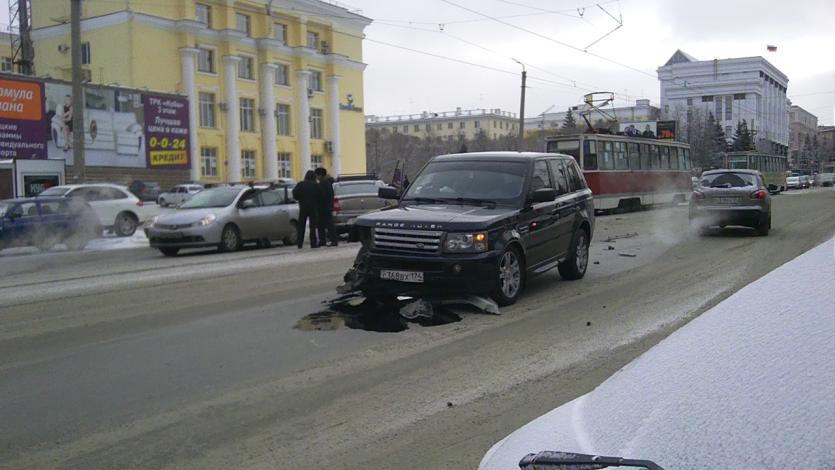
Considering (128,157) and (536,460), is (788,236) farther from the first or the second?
(128,157)

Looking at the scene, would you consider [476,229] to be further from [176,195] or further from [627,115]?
[627,115]

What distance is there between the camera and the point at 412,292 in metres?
8.37

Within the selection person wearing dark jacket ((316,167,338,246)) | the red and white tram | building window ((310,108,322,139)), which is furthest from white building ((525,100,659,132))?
person wearing dark jacket ((316,167,338,246))

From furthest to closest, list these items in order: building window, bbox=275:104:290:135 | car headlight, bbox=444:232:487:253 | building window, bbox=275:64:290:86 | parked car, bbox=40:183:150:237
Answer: building window, bbox=275:104:290:135, building window, bbox=275:64:290:86, parked car, bbox=40:183:150:237, car headlight, bbox=444:232:487:253

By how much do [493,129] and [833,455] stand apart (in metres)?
137

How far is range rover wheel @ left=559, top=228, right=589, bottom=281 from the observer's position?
10.9 metres

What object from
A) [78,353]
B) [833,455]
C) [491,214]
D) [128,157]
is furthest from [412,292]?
[128,157]

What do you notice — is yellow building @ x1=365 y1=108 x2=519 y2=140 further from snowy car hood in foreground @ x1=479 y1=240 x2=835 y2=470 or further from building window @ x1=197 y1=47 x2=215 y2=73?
snowy car hood in foreground @ x1=479 y1=240 x2=835 y2=470

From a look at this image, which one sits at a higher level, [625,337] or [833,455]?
[833,455]

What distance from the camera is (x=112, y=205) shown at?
75.4 feet

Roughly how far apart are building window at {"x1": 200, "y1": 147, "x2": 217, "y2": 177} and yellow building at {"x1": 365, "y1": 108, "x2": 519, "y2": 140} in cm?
7711

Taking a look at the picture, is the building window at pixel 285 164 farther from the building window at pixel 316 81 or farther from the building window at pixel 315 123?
the building window at pixel 316 81

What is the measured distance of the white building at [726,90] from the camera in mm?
83188

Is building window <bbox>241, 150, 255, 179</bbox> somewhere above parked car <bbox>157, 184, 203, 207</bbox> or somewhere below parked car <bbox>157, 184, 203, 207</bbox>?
above
